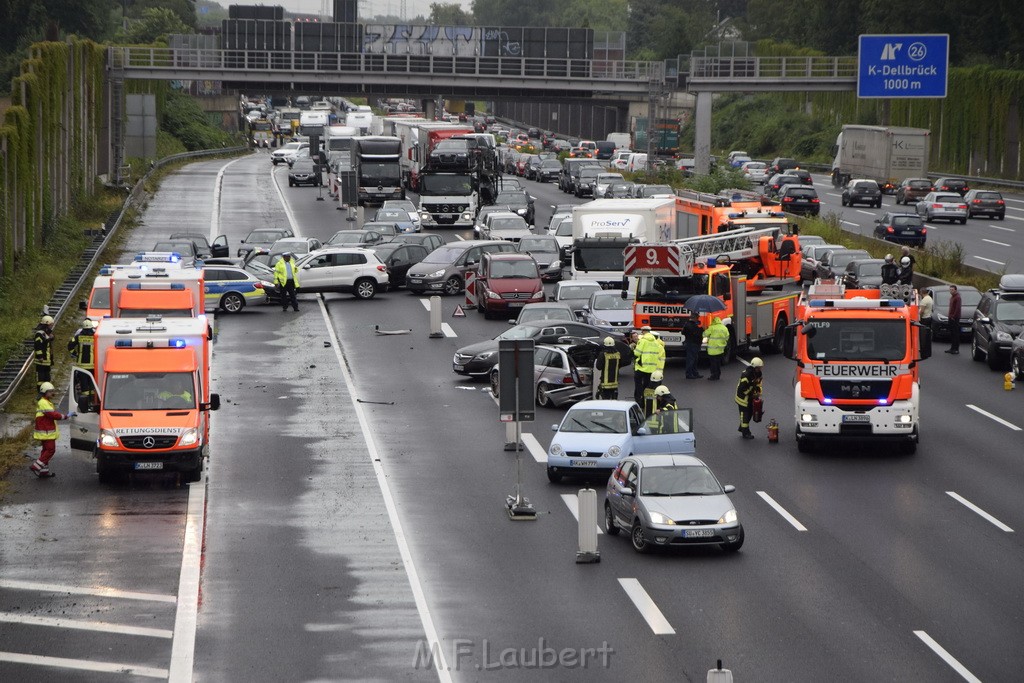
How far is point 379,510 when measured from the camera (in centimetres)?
2628

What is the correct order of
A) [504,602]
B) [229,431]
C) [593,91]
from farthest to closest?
1. [593,91]
2. [229,431]
3. [504,602]

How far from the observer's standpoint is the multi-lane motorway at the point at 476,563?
18766mm

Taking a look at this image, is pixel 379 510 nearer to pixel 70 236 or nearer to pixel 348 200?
pixel 70 236

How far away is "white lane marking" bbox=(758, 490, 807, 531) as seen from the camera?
25.0 metres

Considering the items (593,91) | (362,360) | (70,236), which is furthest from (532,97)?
(362,360)

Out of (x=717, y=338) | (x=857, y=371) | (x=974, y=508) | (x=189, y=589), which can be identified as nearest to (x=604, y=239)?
(x=717, y=338)

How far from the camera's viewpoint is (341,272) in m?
50.8

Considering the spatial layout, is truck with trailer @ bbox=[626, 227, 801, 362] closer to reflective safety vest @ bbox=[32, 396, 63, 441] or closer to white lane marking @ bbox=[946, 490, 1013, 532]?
white lane marking @ bbox=[946, 490, 1013, 532]

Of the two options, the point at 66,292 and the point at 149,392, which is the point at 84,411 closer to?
the point at 149,392

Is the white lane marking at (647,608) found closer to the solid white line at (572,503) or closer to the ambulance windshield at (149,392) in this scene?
the solid white line at (572,503)

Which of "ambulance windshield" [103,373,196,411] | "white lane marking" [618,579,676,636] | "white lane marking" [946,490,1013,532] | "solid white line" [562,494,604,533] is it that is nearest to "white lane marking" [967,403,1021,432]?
"white lane marking" [946,490,1013,532]

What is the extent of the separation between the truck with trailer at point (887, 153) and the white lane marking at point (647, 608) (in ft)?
235

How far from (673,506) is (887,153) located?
70.4 m

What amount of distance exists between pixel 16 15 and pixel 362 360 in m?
87.1
